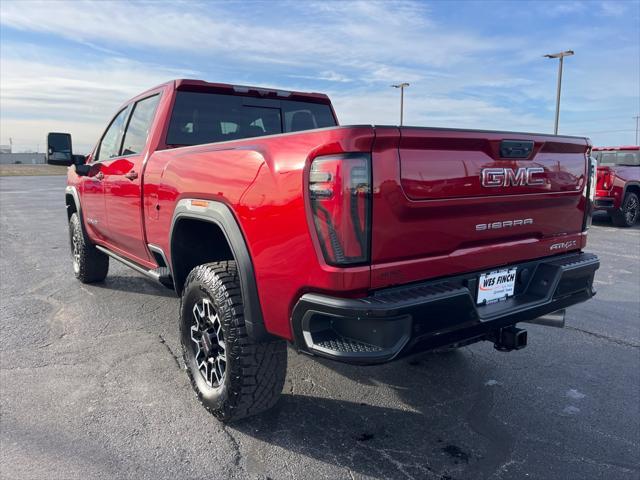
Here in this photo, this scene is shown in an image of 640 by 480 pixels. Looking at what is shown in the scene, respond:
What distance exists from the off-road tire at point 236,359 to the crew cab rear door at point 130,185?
4.35 ft

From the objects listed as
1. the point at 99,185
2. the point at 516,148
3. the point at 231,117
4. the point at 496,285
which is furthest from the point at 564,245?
the point at 99,185

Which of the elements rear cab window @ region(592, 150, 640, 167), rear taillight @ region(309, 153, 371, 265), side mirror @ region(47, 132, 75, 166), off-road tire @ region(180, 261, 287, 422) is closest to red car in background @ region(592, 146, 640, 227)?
rear cab window @ region(592, 150, 640, 167)

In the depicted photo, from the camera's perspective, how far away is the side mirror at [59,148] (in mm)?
5008

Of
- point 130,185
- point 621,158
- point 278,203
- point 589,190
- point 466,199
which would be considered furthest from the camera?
point 621,158

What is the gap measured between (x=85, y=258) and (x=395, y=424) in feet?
13.4

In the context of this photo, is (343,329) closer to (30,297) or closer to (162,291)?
(162,291)

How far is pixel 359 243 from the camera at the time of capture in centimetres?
212

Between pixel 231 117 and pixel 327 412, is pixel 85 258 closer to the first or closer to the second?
pixel 231 117

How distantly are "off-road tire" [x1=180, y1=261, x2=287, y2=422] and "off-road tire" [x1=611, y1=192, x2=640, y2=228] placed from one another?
11204mm

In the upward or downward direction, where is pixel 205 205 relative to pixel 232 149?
downward

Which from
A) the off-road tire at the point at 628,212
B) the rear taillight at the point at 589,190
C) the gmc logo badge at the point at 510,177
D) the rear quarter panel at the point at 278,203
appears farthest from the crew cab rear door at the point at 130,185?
the off-road tire at the point at 628,212

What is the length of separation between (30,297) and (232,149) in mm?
3773

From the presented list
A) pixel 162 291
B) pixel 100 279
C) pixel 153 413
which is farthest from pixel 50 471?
pixel 100 279

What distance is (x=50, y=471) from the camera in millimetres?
2453
